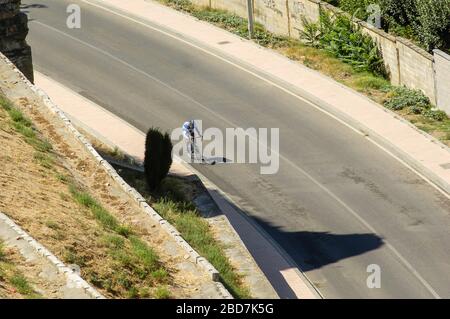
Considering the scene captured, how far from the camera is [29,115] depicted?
101ft

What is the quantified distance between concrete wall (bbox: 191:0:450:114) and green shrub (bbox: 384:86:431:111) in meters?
0.25

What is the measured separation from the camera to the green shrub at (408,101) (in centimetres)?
3975

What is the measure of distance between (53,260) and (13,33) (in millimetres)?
14944

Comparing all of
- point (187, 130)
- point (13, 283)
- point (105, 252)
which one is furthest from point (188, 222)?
point (13, 283)

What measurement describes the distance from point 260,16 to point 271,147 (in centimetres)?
1215

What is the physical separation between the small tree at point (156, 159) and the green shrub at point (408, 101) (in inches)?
431

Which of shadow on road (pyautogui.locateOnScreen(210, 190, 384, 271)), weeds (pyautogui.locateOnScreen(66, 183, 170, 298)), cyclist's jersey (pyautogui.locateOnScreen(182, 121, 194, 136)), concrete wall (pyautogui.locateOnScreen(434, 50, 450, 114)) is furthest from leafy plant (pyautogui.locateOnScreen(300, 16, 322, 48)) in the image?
weeds (pyautogui.locateOnScreen(66, 183, 170, 298))

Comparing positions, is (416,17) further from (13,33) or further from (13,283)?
(13,283)

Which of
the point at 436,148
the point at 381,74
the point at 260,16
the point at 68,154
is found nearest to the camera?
the point at 68,154

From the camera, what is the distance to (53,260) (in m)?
22.0

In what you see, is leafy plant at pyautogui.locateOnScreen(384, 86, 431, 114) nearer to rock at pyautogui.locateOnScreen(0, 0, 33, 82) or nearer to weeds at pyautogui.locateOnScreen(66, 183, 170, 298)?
rock at pyautogui.locateOnScreen(0, 0, 33, 82)

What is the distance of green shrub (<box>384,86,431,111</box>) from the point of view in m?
39.8
